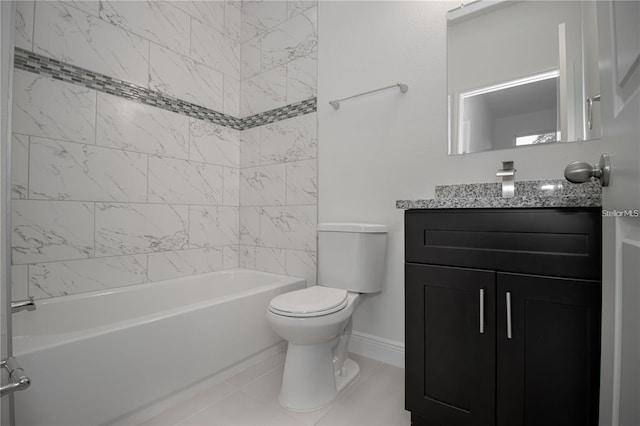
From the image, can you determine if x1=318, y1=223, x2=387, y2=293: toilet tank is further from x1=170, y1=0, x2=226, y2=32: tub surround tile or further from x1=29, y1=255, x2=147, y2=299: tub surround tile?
x1=170, y1=0, x2=226, y2=32: tub surround tile

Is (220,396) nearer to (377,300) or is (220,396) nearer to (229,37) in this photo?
(377,300)

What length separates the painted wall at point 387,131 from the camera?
1701 mm

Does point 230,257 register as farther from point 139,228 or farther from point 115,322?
point 115,322

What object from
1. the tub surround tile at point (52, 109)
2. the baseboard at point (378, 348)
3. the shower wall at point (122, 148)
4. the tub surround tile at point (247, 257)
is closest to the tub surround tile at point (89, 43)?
the shower wall at point (122, 148)

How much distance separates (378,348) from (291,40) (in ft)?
7.57

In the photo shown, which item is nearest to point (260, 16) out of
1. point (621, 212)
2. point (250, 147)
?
point (250, 147)

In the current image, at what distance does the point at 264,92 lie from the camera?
2.51 metres

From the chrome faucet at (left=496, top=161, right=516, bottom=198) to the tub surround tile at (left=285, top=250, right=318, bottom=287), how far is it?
125 cm

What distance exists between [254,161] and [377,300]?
148 centimetres

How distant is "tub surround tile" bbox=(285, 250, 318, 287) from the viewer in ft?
7.23

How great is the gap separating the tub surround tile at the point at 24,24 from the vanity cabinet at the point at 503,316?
6.96 feet

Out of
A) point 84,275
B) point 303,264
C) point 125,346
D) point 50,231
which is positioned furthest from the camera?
point 303,264

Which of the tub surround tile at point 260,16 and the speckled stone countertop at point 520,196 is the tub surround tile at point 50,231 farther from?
the tub surround tile at point 260,16

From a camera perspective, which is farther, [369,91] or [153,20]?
[153,20]
